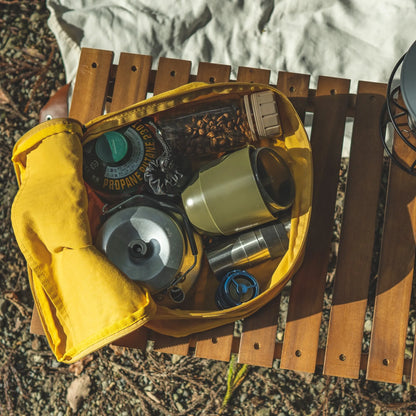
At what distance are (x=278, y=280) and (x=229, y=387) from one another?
75 centimetres

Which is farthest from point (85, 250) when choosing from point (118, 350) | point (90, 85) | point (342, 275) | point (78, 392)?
point (78, 392)

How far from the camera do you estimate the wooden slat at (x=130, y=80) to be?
167 centimetres

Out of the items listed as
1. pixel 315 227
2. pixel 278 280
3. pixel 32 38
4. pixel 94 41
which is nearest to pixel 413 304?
pixel 315 227

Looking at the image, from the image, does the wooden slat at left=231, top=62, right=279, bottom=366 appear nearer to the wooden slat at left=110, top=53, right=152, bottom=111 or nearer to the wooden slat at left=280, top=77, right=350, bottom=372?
the wooden slat at left=280, top=77, right=350, bottom=372

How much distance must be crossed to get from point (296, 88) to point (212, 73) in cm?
26

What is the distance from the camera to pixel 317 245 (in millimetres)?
1524

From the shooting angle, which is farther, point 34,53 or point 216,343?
point 34,53

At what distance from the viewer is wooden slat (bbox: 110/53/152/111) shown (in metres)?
1.67

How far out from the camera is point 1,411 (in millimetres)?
2041

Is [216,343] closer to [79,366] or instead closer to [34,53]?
[79,366]

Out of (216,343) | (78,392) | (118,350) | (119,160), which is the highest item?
(119,160)

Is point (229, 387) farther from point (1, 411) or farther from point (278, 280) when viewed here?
point (1, 411)

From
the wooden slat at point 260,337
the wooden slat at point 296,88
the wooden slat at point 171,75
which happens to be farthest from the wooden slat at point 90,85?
the wooden slat at point 260,337

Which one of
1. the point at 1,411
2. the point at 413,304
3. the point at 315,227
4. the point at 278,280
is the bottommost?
the point at 1,411
